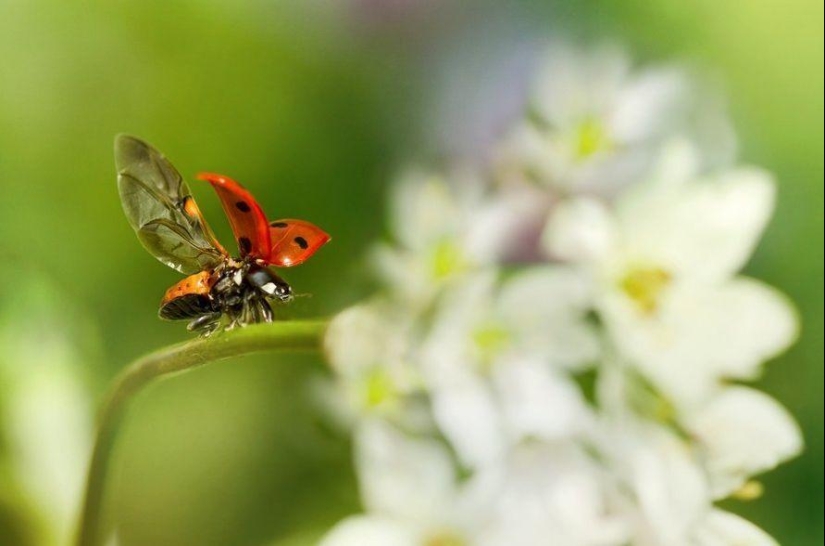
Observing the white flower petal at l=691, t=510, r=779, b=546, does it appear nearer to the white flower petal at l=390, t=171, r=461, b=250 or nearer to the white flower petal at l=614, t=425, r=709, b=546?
the white flower petal at l=614, t=425, r=709, b=546

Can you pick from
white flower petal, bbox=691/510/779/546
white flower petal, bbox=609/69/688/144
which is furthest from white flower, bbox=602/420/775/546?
white flower petal, bbox=609/69/688/144

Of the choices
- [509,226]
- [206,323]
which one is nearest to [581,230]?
[509,226]

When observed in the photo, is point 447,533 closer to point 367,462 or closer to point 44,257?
point 367,462

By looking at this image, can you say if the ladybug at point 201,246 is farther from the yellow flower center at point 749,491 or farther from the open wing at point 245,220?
the yellow flower center at point 749,491

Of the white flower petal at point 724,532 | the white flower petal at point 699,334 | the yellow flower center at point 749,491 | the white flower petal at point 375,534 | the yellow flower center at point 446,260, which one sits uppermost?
the yellow flower center at point 446,260

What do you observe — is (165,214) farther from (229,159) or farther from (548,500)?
(548,500)

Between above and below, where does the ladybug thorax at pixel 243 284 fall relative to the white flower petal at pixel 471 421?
above

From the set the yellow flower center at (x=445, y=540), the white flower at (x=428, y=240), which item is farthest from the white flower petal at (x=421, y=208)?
the yellow flower center at (x=445, y=540)
